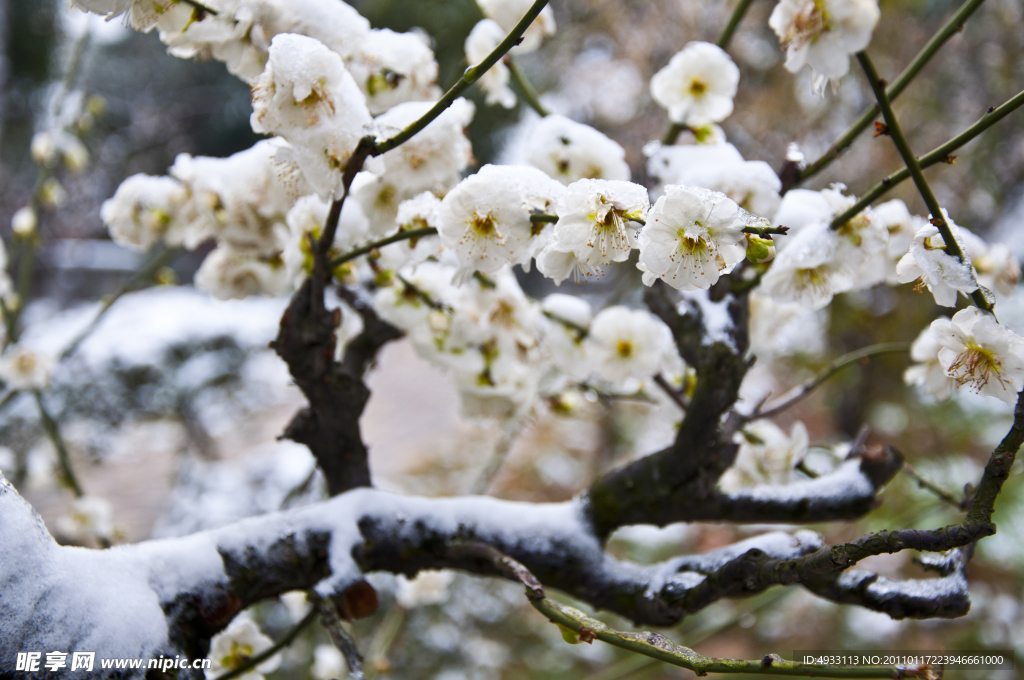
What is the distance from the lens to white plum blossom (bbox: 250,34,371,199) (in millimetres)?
494

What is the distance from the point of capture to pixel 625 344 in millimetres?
852

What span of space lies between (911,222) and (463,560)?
647 millimetres

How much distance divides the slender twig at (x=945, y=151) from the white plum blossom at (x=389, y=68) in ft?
1.47

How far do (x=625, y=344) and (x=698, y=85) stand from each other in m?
0.34

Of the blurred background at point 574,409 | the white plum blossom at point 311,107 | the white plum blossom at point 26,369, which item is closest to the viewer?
the white plum blossom at point 311,107

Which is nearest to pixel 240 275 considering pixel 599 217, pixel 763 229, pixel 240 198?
pixel 240 198

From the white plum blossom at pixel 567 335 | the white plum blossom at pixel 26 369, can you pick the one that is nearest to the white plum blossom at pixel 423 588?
the white plum blossom at pixel 567 335

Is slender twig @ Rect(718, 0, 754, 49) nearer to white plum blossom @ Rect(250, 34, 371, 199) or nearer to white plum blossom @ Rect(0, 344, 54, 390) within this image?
white plum blossom @ Rect(250, 34, 371, 199)

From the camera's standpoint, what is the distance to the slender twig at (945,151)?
18.6 inches

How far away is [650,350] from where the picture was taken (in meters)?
0.84

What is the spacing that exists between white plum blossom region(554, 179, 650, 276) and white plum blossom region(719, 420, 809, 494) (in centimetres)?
50

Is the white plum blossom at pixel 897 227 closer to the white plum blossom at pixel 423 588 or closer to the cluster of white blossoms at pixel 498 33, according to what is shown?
the cluster of white blossoms at pixel 498 33

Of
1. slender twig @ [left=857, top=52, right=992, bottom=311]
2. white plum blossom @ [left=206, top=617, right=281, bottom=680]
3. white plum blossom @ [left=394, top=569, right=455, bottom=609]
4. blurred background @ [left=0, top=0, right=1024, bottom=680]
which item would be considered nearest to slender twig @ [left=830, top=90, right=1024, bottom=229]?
slender twig @ [left=857, top=52, right=992, bottom=311]

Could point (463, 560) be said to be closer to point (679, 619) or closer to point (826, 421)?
point (679, 619)
